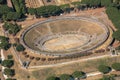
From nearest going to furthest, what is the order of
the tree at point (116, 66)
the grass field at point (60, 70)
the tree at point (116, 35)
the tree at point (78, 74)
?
the tree at point (78, 74)
the tree at point (116, 66)
the grass field at point (60, 70)
the tree at point (116, 35)

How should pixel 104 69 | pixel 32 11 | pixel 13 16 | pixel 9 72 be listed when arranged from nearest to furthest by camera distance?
pixel 104 69, pixel 9 72, pixel 13 16, pixel 32 11

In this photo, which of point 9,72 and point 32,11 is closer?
point 9,72

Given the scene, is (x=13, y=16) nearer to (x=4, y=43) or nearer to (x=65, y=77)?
(x=4, y=43)

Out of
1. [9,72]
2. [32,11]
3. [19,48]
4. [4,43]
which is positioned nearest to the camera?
[9,72]

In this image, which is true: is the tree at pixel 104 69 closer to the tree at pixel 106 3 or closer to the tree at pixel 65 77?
the tree at pixel 65 77

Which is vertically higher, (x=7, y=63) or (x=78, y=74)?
(x=7, y=63)

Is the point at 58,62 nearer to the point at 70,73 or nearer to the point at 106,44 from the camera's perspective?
the point at 70,73

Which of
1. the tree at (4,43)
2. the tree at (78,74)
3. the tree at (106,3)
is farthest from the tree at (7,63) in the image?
the tree at (106,3)

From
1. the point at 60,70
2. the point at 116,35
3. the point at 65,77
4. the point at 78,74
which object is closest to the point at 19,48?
the point at 60,70

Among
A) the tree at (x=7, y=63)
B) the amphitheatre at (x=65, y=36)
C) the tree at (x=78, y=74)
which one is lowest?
the tree at (x=78, y=74)
